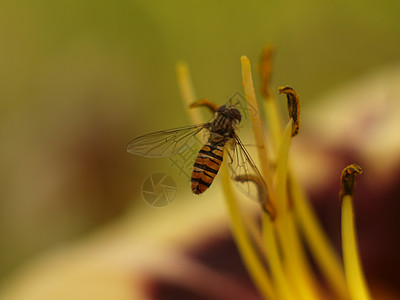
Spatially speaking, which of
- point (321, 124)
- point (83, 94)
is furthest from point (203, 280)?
point (83, 94)

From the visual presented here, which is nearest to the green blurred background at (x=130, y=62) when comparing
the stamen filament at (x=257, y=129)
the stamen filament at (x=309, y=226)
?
the stamen filament at (x=309, y=226)

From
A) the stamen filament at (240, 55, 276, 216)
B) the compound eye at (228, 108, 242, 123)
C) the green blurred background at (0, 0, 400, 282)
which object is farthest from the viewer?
the green blurred background at (0, 0, 400, 282)

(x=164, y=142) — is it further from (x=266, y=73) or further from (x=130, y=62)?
(x=130, y=62)

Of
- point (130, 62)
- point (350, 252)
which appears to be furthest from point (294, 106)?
point (130, 62)

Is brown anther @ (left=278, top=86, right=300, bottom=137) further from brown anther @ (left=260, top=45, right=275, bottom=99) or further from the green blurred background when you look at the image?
the green blurred background

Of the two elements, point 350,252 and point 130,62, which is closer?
point 350,252

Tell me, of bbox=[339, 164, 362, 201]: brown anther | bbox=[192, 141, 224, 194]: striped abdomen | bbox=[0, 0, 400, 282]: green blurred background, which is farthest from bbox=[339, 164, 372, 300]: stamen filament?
bbox=[0, 0, 400, 282]: green blurred background

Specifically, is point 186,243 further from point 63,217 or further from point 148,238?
point 63,217
